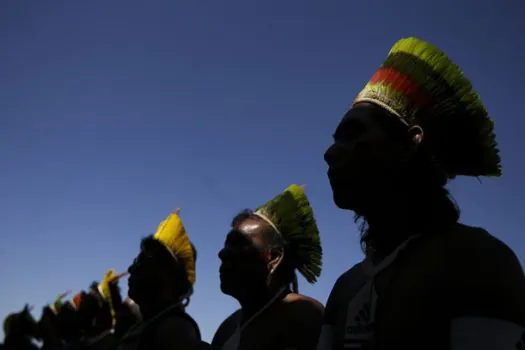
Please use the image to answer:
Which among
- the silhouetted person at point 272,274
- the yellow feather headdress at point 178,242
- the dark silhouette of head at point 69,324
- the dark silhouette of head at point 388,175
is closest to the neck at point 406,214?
the dark silhouette of head at point 388,175

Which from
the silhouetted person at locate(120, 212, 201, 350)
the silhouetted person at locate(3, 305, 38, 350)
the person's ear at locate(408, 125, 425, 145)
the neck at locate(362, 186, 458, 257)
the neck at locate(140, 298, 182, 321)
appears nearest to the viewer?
the neck at locate(362, 186, 458, 257)

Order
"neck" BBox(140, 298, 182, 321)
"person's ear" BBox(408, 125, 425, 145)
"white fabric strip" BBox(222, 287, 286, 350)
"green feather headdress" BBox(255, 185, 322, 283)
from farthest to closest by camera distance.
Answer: "neck" BBox(140, 298, 182, 321) → "green feather headdress" BBox(255, 185, 322, 283) → "white fabric strip" BBox(222, 287, 286, 350) → "person's ear" BBox(408, 125, 425, 145)

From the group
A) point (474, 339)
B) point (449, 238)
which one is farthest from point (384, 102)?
point (474, 339)

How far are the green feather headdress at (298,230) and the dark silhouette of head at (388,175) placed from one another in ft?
8.61

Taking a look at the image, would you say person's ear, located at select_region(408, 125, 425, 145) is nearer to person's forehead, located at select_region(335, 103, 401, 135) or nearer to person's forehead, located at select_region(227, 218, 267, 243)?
person's forehead, located at select_region(335, 103, 401, 135)

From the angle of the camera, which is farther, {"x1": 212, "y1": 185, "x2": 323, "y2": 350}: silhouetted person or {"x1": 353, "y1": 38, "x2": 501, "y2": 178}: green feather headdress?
{"x1": 212, "y1": 185, "x2": 323, "y2": 350}: silhouetted person

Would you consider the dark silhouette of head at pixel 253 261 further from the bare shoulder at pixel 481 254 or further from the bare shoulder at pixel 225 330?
the bare shoulder at pixel 481 254

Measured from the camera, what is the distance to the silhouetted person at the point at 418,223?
1466 mm

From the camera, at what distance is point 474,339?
1388 millimetres

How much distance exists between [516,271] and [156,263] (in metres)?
4.29

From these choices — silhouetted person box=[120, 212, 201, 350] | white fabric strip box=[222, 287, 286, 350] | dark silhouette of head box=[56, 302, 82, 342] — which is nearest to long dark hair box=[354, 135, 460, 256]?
white fabric strip box=[222, 287, 286, 350]

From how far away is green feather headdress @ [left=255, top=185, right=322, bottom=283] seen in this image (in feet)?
15.6

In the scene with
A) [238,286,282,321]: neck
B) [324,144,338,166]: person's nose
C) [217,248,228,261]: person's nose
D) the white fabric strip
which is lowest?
the white fabric strip

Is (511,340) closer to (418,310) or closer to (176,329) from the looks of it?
(418,310)
